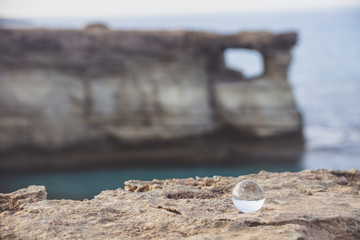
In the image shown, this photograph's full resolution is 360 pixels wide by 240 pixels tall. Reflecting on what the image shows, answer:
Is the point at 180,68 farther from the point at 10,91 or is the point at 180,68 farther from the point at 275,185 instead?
the point at 275,185

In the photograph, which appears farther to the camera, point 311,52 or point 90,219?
point 311,52

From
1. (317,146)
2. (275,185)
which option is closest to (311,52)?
(317,146)

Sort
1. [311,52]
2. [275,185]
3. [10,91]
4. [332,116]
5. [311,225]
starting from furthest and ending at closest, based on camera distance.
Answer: [311,52] < [332,116] < [10,91] < [275,185] < [311,225]

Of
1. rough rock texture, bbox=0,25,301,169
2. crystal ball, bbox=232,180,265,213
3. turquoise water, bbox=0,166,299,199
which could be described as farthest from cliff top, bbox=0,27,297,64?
crystal ball, bbox=232,180,265,213

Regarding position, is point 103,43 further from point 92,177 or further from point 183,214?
point 183,214

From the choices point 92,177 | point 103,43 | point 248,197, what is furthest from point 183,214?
point 103,43

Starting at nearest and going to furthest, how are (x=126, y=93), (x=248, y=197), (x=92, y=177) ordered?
(x=248, y=197), (x=92, y=177), (x=126, y=93)
